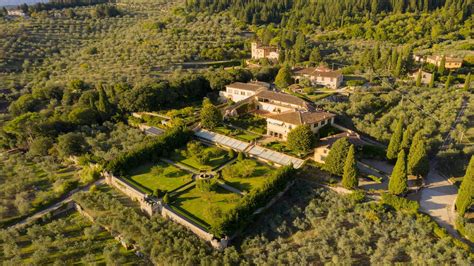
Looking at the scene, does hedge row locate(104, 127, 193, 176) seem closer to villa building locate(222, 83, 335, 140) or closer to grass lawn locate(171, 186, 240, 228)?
grass lawn locate(171, 186, 240, 228)

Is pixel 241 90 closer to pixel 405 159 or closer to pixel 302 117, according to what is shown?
pixel 302 117

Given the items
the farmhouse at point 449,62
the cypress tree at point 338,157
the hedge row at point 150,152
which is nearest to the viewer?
the cypress tree at point 338,157

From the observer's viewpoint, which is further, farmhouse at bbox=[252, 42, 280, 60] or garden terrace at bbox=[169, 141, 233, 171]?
farmhouse at bbox=[252, 42, 280, 60]

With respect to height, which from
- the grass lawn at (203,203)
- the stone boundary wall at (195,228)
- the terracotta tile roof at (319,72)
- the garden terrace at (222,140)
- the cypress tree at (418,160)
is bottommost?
the stone boundary wall at (195,228)

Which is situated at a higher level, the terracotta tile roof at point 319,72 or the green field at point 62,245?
the terracotta tile roof at point 319,72

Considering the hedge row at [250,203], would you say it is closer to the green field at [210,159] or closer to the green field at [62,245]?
the green field at [62,245]

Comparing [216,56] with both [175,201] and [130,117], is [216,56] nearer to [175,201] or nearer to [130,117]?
[130,117]

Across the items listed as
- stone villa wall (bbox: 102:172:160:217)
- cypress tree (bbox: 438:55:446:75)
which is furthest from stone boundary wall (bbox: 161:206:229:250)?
cypress tree (bbox: 438:55:446:75)

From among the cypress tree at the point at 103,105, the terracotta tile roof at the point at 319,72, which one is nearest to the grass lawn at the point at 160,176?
the cypress tree at the point at 103,105
